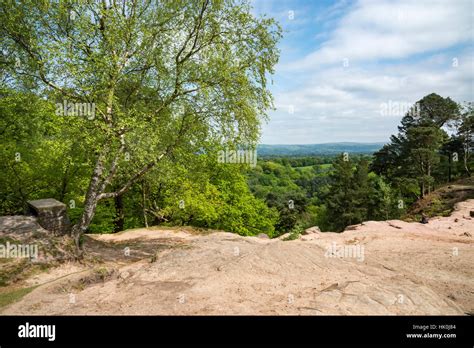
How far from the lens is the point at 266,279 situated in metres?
12.5

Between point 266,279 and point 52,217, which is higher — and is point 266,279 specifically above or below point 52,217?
below

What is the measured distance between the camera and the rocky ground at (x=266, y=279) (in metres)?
9.48

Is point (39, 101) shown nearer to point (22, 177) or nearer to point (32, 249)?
point (32, 249)

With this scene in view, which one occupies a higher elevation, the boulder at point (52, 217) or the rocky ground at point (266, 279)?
the boulder at point (52, 217)

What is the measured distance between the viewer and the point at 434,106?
58.3 metres

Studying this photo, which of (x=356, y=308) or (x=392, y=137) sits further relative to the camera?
(x=392, y=137)

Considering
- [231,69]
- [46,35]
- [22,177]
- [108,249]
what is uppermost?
[46,35]

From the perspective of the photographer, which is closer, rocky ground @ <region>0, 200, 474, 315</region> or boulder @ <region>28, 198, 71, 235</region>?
rocky ground @ <region>0, 200, 474, 315</region>

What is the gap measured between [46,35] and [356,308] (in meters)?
16.7

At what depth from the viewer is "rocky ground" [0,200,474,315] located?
948 cm

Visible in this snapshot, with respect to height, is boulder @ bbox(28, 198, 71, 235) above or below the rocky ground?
above

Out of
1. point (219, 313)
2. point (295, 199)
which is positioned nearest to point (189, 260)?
point (219, 313)

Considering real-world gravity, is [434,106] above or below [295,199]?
above

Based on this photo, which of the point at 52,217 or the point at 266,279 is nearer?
the point at 266,279
